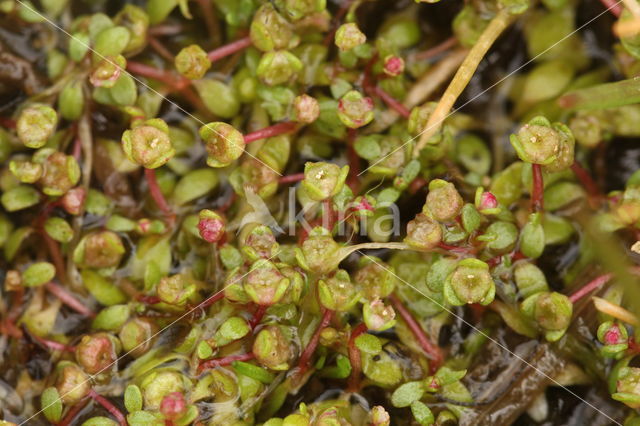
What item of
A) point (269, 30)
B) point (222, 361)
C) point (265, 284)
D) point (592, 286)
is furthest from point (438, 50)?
point (222, 361)

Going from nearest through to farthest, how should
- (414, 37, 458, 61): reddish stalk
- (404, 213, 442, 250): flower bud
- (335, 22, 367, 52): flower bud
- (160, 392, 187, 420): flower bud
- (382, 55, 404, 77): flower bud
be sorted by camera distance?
(160, 392, 187, 420): flower bud, (404, 213, 442, 250): flower bud, (335, 22, 367, 52): flower bud, (382, 55, 404, 77): flower bud, (414, 37, 458, 61): reddish stalk

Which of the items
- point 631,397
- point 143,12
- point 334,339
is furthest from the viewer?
point 143,12

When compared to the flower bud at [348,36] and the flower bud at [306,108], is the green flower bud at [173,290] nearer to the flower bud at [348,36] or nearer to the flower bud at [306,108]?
the flower bud at [306,108]

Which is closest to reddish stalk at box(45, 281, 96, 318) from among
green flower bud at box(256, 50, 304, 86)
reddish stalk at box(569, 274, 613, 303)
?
green flower bud at box(256, 50, 304, 86)

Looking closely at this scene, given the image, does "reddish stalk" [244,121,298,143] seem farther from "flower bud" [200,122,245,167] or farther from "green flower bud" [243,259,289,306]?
"green flower bud" [243,259,289,306]

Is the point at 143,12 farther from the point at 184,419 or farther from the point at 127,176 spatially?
the point at 184,419

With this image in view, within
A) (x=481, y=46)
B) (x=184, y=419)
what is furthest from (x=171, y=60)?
(x=184, y=419)

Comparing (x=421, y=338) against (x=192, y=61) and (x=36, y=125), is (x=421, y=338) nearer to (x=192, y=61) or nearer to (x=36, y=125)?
(x=192, y=61)
